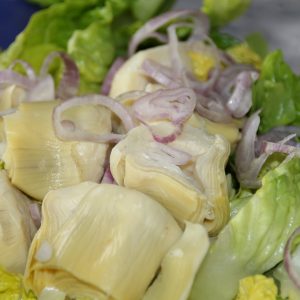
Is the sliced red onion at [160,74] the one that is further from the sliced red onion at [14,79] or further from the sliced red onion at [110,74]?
the sliced red onion at [14,79]

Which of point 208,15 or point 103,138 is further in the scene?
point 208,15

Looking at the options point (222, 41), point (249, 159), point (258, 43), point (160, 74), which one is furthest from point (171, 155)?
point (258, 43)

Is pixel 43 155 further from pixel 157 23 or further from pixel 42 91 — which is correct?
pixel 157 23

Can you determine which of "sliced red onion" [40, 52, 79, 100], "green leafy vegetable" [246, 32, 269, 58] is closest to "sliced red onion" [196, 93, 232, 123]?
"sliced red onion" [40, 52, 79, 100]

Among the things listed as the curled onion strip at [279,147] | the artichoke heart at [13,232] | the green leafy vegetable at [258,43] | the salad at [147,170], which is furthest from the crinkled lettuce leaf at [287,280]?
the green leafy vegetable at [258,43]

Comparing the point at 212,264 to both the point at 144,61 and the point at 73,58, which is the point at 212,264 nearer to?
the point at 144,61

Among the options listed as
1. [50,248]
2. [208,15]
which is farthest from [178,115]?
[208,15]

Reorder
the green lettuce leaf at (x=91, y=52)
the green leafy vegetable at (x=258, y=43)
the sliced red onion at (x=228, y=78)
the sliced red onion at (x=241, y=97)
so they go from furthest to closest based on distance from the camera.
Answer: the green leafy vegetable at (x=258, y=43) → the green lettuce leaf at (x=91, y=52) → the sliced red onion at (x=228, y=78) → the sliced red onion at (x=241, y=97)
